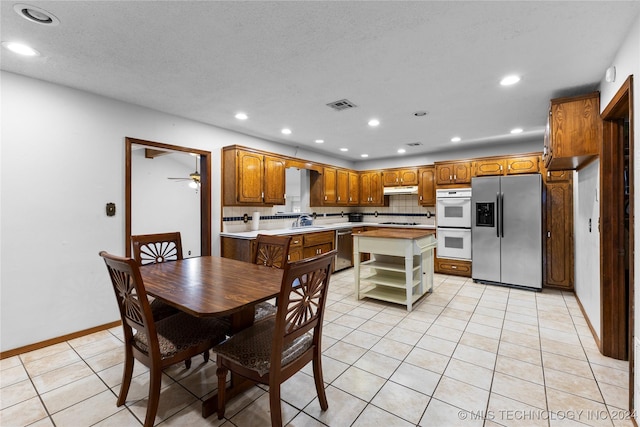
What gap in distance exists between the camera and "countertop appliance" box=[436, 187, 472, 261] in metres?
4.67

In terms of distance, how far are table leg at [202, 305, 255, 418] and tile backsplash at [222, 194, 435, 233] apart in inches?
91.8

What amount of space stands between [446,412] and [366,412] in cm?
48

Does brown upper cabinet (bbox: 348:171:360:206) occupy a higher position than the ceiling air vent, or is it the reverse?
the ceiling air vent

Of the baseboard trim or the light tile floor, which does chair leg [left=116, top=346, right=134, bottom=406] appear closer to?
the light tile floor

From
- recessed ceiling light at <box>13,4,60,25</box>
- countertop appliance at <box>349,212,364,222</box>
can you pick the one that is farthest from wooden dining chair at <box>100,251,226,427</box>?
countertop appliance at <box>349,212,364,222</box>

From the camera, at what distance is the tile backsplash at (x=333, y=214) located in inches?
164

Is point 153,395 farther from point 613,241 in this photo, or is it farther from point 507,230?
point 507,230

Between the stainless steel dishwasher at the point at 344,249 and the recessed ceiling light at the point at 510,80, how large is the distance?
130 inches

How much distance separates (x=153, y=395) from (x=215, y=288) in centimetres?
61

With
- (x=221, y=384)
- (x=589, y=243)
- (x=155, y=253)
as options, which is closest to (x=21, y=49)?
(x=155, y=253)

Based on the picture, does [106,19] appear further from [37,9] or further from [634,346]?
[634,346]

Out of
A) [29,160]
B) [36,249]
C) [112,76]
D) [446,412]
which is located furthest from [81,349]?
[446,412]

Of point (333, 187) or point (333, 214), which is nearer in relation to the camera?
point (333, 187)

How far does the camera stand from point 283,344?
4.74 feet
